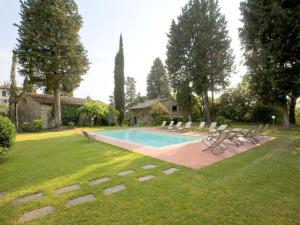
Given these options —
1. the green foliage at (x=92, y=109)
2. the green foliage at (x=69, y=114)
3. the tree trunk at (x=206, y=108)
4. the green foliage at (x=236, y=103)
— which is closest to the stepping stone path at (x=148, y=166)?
the green foliage at (x=92, y=109)

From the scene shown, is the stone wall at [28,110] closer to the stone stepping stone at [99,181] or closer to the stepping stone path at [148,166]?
the stepping stone path at [148,166]

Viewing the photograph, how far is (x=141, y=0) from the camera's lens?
1457cm

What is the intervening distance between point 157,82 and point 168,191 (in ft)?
156

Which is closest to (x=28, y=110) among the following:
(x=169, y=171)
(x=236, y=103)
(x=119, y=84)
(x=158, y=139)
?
(x=119, y=84)

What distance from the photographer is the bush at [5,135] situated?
8422mm

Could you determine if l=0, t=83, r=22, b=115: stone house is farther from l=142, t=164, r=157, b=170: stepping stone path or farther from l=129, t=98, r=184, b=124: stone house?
l=142, t=164, r=157, b=170: stepping stone path

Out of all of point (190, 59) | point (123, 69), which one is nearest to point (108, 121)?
point (123, 69)

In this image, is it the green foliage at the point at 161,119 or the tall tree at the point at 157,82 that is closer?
the green foliage at the point at 161,119

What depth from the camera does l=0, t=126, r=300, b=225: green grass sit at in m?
3.98

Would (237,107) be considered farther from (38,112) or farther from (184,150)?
(38,112)

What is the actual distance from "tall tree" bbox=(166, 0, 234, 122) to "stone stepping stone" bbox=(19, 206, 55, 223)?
25261 millimetres

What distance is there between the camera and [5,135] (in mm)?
8555

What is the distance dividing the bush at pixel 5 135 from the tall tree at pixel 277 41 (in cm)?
1316

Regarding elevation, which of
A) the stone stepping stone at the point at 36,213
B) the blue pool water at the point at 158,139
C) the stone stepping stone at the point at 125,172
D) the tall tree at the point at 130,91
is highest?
the tall tree at the point at 130,91
